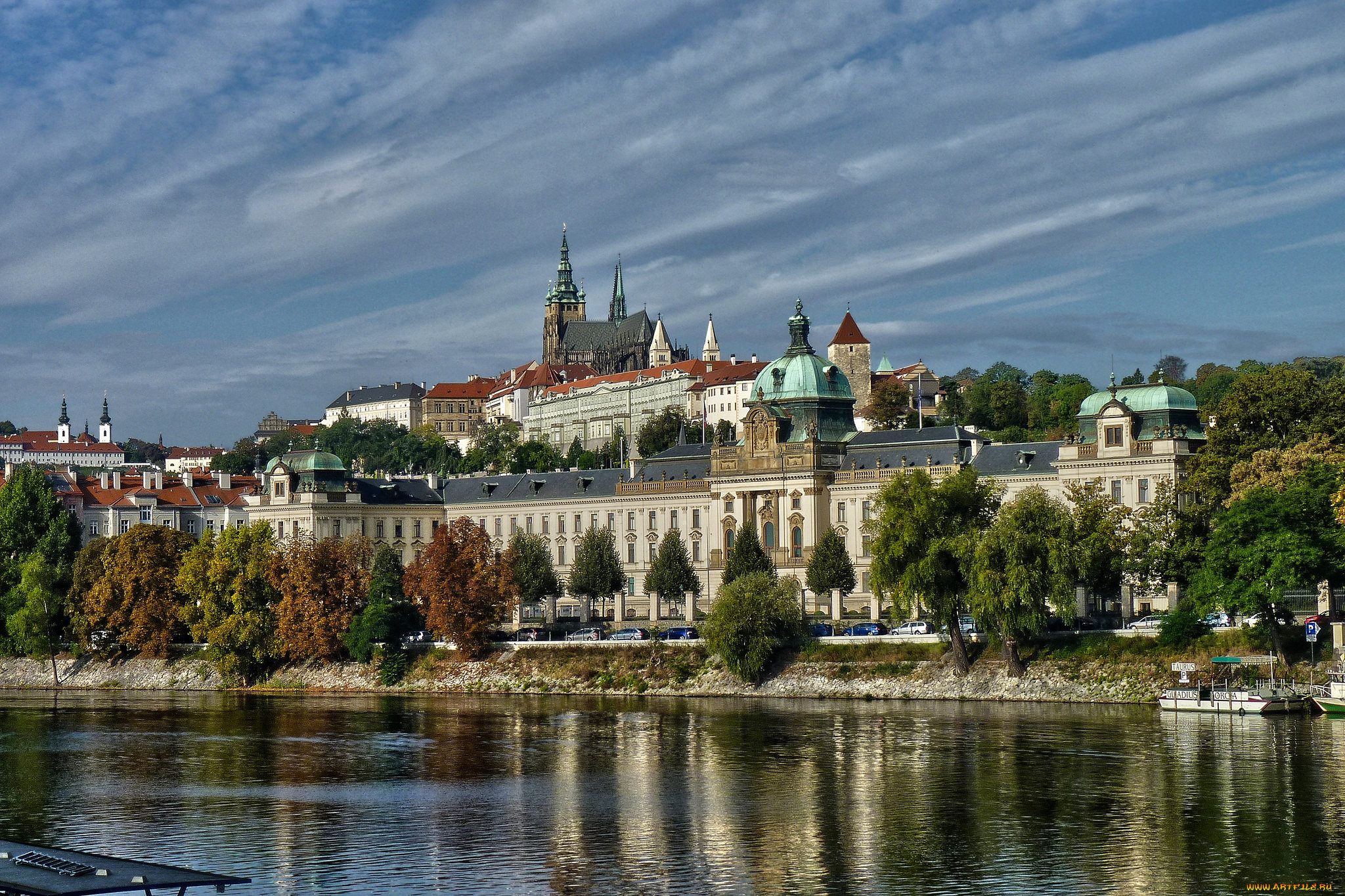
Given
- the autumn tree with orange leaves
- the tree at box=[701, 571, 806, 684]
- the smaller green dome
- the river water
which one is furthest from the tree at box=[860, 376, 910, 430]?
the river water

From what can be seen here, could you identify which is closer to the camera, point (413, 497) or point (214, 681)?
point (214, 681)

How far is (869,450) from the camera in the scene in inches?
4924

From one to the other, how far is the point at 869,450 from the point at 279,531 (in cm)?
4964

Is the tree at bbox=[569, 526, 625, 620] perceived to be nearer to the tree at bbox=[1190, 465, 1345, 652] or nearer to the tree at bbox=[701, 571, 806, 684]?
the tree at bbox=[701, 571, 806, 684]

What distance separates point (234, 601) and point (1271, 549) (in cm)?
6223

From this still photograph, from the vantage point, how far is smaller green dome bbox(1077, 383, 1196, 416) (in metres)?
104

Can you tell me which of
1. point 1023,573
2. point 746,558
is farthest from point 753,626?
point 746,558

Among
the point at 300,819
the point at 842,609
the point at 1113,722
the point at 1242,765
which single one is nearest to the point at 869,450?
the point at 842,609

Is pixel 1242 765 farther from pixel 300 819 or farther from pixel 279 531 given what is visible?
pixel 279 531

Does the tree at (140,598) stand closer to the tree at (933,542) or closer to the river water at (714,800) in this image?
the river water at (714,800)

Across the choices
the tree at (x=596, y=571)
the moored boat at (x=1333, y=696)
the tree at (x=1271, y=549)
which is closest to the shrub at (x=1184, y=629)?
the tree at (x=1271, y=549)

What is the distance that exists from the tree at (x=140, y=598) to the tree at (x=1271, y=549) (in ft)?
215

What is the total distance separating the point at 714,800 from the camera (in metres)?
56.8

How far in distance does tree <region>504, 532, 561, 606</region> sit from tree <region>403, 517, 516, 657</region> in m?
8.72
